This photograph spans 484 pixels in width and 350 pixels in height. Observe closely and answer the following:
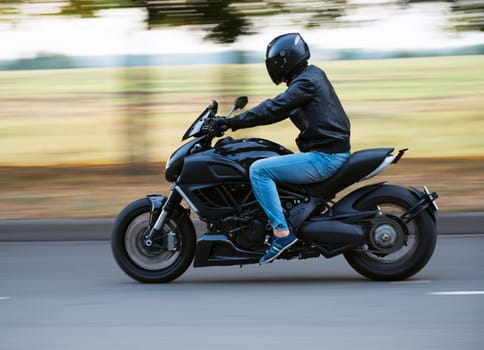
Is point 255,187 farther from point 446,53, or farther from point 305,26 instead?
point 446,53

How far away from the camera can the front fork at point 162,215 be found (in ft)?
25.4

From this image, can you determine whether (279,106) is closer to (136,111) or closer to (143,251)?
(143,251)

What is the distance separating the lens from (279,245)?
7457 millimetres

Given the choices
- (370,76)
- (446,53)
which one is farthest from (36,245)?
(370,76)

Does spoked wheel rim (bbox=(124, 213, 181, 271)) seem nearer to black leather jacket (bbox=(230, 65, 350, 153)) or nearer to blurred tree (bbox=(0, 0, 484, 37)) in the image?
black leather jacket (bbox=(230, 65, 350, 153))

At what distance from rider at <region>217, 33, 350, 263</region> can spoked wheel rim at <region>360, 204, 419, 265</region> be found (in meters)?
0.50

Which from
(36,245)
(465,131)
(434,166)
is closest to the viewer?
(36,245)

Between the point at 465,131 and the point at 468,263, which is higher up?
the point at 468,263

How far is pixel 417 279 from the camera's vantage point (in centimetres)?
777

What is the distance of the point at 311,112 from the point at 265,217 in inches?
32.1

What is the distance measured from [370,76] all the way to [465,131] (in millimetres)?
1787

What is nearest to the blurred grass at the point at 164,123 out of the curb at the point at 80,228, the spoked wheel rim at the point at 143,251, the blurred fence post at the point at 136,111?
the blurred fence post at the point at 136,111

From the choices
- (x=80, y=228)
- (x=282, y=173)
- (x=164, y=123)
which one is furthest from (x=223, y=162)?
(x=164, y=123)

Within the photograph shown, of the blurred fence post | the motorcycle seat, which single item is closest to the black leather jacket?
the motorcycle seat
